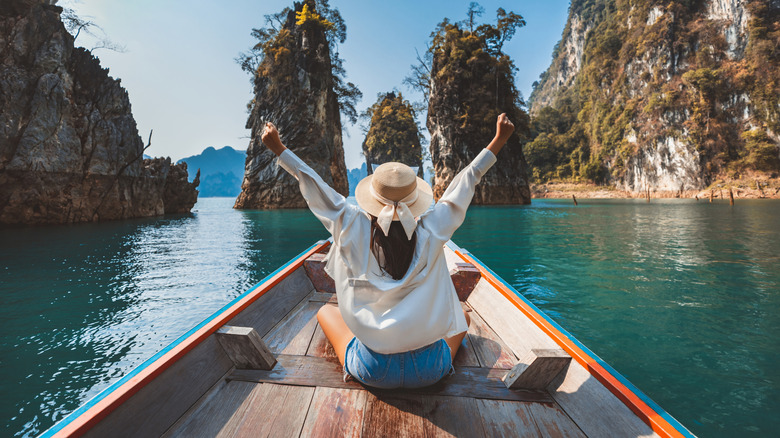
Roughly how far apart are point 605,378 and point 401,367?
100 cm

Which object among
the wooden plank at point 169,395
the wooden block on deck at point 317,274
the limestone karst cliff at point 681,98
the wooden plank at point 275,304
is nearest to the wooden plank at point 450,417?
the wooden plank at point 169,395

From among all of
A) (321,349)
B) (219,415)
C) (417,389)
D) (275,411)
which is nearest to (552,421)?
(417,389)

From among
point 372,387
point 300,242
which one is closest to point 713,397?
point 372,387

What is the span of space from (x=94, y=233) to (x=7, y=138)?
17.6ft

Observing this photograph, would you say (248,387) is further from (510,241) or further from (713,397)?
(510,241)

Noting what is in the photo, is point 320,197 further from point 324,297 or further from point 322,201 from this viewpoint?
point 324,297

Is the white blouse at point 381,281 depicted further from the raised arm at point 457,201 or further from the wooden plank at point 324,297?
the wooden plank at point 324,297

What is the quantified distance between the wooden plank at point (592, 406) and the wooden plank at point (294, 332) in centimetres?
164

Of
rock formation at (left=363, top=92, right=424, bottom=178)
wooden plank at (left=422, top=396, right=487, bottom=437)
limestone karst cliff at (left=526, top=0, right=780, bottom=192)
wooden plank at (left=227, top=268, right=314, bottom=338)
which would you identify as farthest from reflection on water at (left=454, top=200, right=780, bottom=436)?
rock formation at (left=363, top=92, right=424, bottom=178)

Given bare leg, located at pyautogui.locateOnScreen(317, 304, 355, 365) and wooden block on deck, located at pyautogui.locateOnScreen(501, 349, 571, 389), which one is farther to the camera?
bare leg, located at pyautogui.locateOnScreen(317, 304, 355, 365)

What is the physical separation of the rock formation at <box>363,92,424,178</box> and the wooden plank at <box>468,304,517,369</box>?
4738cm

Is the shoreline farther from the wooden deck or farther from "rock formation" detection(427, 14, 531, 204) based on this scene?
the wooden deck

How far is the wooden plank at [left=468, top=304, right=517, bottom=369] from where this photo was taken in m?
2.17

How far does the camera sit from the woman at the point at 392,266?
58.2 inches
